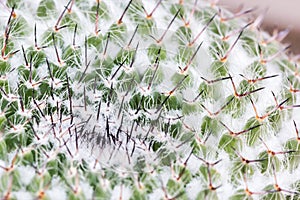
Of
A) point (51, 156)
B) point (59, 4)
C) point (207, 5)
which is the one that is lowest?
point (51, 156)

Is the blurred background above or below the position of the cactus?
above

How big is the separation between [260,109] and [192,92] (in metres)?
0.15

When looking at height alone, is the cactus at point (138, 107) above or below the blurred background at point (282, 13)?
below

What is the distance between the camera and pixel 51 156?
1.05 m

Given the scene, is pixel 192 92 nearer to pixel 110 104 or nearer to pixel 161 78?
pixel 161 78

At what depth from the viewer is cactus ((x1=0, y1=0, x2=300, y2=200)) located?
107 cm

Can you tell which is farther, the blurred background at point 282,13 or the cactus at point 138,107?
the blurred background at point 282,13

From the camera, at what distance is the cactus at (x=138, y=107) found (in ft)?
3.50

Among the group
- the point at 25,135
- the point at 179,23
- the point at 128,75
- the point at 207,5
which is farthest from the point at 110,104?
the point at 207,5

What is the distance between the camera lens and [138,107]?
120 centimetres

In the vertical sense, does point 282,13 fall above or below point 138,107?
above

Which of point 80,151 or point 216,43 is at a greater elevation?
point 216,43

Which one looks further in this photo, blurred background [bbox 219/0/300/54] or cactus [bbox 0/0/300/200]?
blurred background [bbox 219/0/300/54]

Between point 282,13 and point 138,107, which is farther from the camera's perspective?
point 282,13
